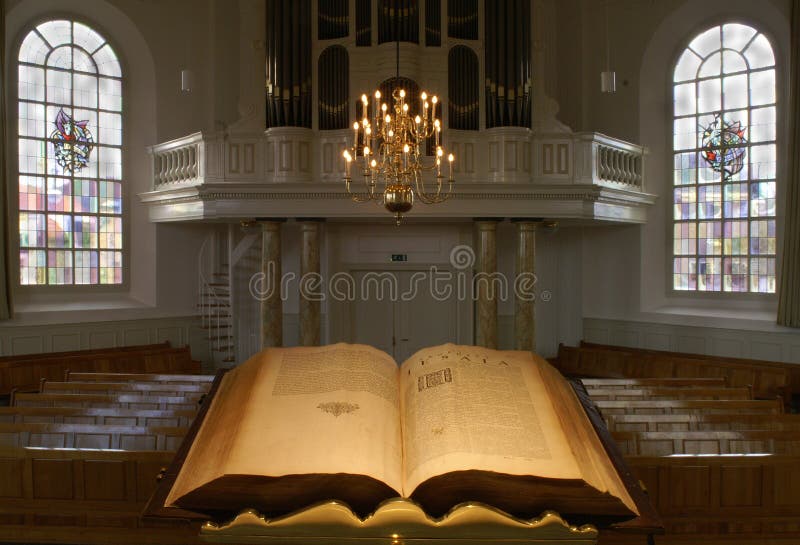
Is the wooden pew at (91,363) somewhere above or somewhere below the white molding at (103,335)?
below

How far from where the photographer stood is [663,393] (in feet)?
20.9

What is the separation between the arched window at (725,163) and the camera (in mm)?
12555

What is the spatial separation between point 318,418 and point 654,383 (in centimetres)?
528

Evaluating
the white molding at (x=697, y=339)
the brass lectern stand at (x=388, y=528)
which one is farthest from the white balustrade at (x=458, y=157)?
the brass lectern stand at (x=388, y=528)

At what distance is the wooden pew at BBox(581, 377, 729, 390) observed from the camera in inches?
260

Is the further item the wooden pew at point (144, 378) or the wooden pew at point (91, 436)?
the wooden pew at point (144, 378)

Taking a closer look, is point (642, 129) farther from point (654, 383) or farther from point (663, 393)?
point (663, 393)

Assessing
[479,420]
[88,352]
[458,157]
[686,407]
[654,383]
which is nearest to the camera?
[479,420]

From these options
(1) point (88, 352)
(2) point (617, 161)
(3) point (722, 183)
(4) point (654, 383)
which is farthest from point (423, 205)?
(1) point (88, 352)

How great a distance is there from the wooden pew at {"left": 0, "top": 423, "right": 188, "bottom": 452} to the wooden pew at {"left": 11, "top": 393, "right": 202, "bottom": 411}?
44.5 inches

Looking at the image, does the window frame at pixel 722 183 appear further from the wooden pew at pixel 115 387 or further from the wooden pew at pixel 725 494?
the wooden pew at pixel 115 387

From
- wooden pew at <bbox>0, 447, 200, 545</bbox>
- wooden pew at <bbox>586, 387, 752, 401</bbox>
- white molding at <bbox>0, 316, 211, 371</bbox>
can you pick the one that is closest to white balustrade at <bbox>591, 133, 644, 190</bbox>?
wooden pew at <bbox>586, 387, 752, 401</bbox>

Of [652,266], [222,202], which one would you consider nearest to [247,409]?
[222,202]

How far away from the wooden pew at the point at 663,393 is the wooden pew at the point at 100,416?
3.32 metres
